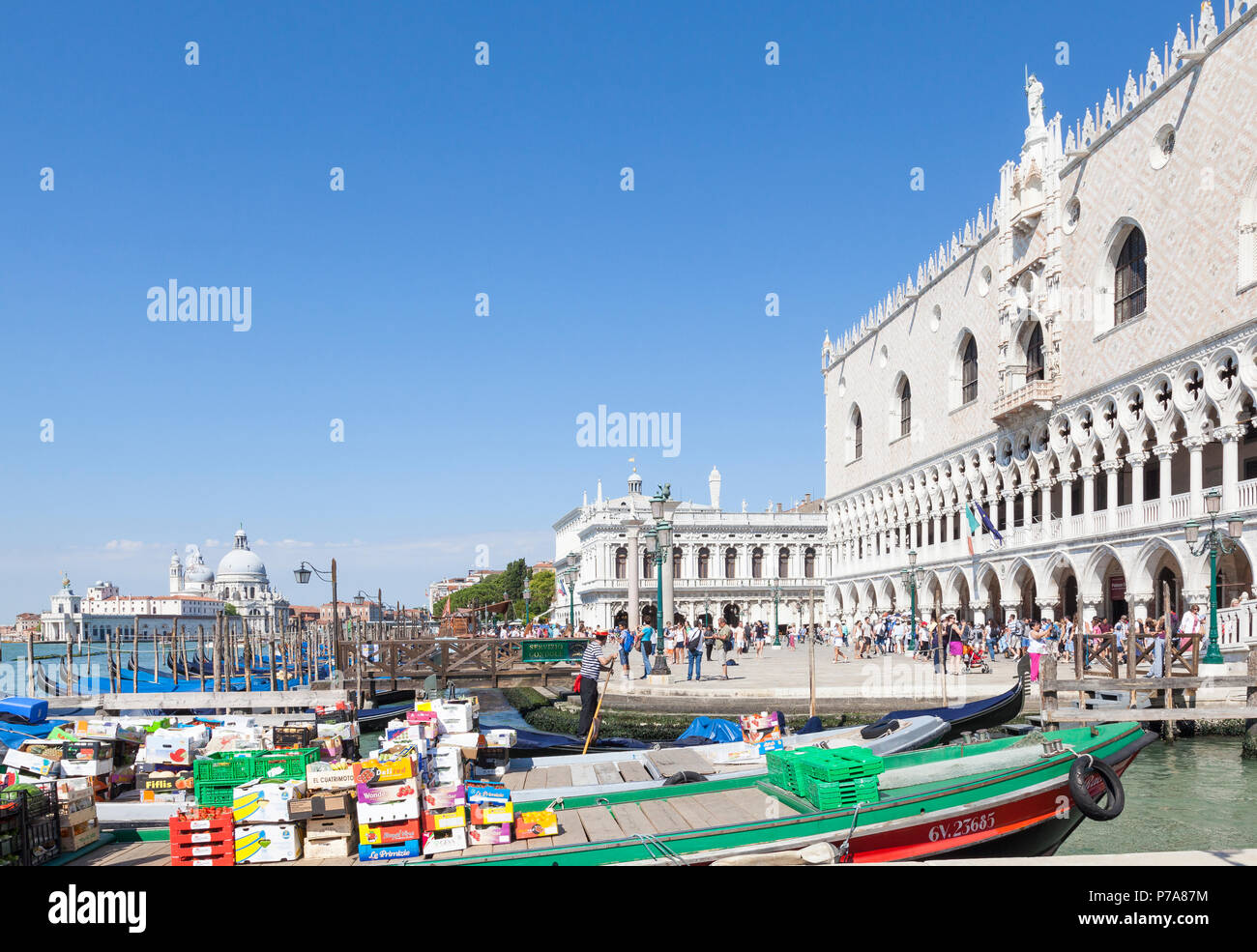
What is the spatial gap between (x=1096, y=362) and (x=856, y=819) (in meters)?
23.6

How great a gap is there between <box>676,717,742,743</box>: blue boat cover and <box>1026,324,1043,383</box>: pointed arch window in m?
22.1

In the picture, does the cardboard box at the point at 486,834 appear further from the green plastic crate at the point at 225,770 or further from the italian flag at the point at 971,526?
the italian flag at the point at 971,526

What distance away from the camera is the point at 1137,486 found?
25047 millimetres

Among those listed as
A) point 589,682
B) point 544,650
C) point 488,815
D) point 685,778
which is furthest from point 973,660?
point 488,815

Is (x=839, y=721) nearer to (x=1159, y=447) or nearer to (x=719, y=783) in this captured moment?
(x=719, y=783)

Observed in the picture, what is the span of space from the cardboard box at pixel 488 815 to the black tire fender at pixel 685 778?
1.85 meters

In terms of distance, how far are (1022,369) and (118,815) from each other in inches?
1128

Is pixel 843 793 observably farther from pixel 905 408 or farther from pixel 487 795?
pixel 905 408

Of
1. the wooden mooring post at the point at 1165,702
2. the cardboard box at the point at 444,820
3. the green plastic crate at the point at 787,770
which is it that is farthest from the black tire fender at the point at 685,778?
the wooden mooring post at the point at 1165,702

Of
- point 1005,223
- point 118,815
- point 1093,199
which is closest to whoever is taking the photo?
point 118,815
